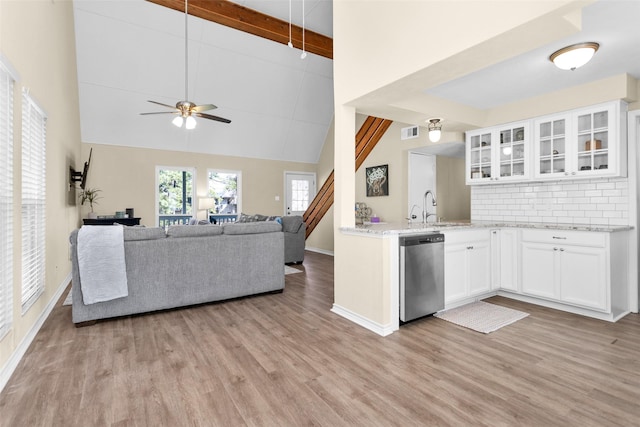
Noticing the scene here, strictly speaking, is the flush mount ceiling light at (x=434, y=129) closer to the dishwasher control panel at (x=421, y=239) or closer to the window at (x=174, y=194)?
the dishwasher control panel at (x=421, y=239)

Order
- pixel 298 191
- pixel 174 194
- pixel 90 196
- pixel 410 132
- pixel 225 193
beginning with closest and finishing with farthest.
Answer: pixel 410 132 → pixel 90 196 → pixel 174 194 → pixel 225 193 → pixel 298 191

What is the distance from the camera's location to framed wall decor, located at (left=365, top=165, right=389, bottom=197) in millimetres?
6348

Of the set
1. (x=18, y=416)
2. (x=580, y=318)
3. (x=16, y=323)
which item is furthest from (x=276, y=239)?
(x=580, y=318)

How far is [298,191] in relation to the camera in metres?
9.27

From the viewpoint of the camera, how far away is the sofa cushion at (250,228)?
3.95 meters

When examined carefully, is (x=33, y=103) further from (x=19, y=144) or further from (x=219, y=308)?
(x=219, y=308)

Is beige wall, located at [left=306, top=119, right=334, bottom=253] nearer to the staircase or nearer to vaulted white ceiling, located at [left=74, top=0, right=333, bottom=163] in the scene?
the staircase

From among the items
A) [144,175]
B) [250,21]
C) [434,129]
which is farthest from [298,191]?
[434,129]

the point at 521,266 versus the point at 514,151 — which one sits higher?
the point at 514,151

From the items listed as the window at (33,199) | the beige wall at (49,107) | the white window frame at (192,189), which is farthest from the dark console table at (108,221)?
the window at (33,199)

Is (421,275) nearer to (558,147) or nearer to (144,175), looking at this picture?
(558,147)

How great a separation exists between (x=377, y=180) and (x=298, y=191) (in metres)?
3.24

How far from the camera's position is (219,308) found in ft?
12.2

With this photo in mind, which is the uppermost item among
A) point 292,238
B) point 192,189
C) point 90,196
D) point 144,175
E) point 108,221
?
point 144,175
